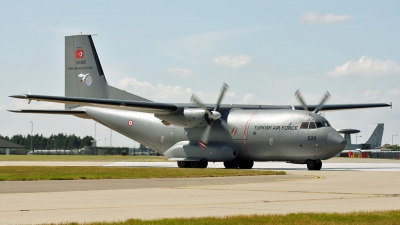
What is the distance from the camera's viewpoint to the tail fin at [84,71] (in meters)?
45.6

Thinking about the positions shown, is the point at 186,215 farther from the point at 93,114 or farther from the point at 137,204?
the point at 93,114

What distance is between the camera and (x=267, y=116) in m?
36.9

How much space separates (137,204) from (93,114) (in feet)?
99.2

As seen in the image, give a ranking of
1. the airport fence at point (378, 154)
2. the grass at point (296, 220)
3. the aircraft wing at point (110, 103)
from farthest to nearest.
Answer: the airport fence at point (378, 154) < the aircraft wing at point (110, 103) < the grass at point (296, 220)

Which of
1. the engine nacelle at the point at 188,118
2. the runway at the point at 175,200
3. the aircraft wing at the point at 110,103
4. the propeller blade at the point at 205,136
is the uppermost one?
the aircraft wing at the point at 110,103

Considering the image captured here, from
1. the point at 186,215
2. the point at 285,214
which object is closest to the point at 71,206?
the point at 186,215

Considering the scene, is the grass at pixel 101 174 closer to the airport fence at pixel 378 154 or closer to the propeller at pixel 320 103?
the propeller at pixel 320 103

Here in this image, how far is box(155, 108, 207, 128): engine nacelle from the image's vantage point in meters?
37.6

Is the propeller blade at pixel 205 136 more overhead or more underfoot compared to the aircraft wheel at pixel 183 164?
more overhead

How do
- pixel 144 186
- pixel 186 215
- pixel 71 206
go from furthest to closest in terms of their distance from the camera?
pixel 144 186 → pixel 71 206 → pixel 186 215

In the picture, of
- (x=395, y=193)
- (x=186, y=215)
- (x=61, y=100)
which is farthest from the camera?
(x=61, y=100)

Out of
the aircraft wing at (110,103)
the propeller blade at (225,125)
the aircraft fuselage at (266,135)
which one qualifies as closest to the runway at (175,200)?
the aircraft fuselage at (266,135)

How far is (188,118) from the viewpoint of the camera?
37.9 m

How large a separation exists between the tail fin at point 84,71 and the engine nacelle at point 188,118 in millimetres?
8072
